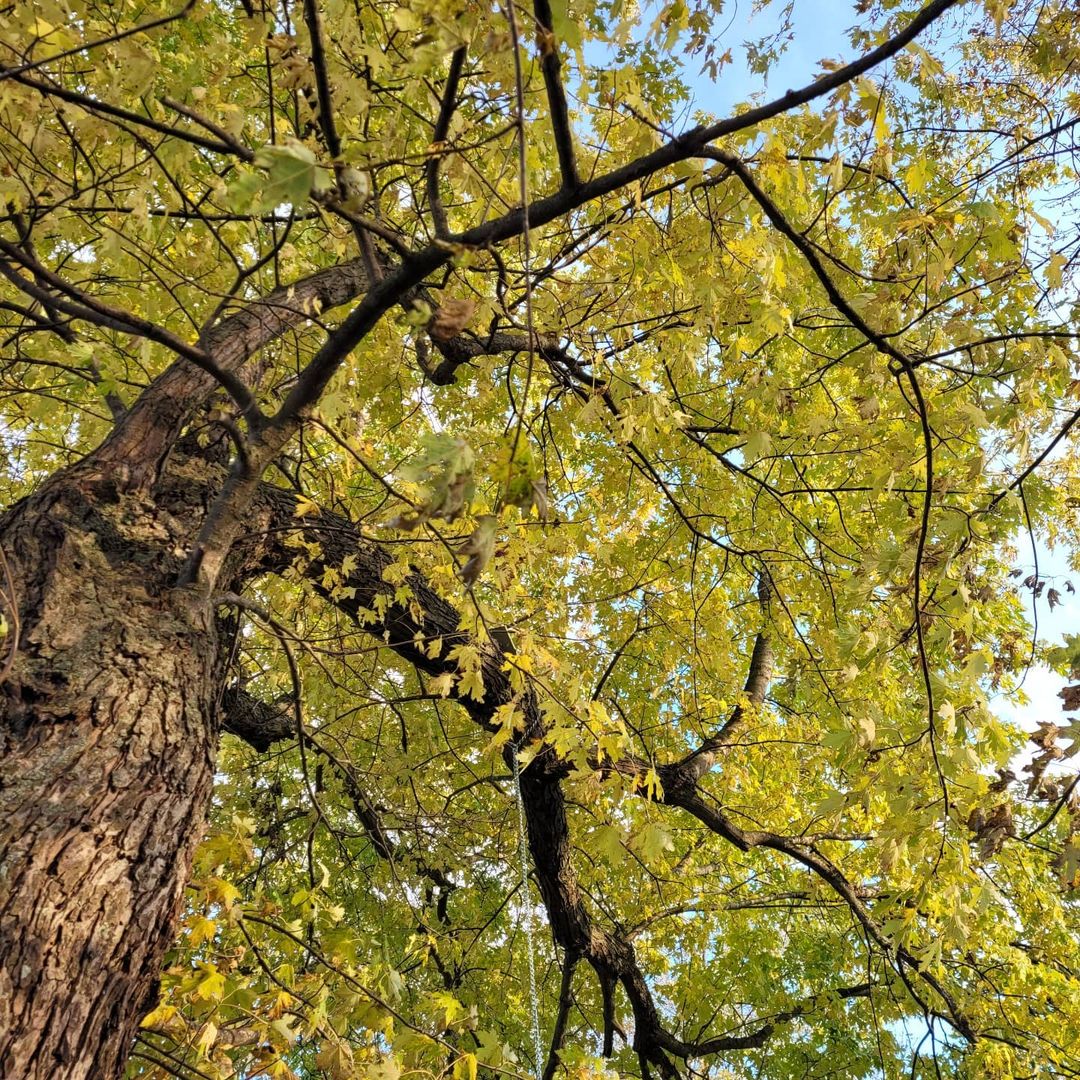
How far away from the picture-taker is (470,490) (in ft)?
3.61

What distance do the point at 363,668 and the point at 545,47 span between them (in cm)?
383

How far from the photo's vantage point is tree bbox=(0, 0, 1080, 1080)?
55.8 inches

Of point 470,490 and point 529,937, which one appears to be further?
point 529,937

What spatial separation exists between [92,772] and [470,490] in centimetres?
106

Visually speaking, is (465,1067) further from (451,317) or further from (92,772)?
(451,317)

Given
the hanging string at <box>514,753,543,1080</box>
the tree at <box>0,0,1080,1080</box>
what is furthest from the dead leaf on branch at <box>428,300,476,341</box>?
the hanging string at <box>514,753,543,1080</box>

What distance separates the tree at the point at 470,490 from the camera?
142 cm

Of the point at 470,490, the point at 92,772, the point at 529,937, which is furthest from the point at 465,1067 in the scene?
the point at 470,490

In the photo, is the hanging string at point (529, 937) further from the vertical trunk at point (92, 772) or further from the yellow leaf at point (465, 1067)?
the vertical trunk at point (92, 772)

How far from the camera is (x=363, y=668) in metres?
4.50

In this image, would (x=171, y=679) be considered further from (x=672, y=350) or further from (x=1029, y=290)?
(x=1029, y=290)

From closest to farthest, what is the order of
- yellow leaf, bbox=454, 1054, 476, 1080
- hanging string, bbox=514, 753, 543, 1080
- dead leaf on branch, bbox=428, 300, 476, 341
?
dead leaf on branch, bbox=428, 300, 476, 341, yellow leaf, bbox=454, 1054, 476, 1080, hanging string, bbox=514, 753, 543, 1080

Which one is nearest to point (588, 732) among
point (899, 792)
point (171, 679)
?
point (899, 792)

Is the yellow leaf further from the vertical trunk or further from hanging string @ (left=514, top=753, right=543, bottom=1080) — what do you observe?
the vertical trunk
